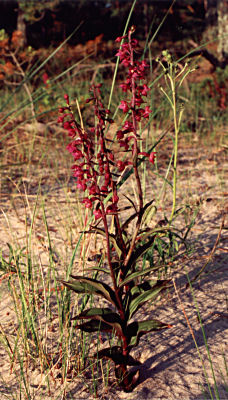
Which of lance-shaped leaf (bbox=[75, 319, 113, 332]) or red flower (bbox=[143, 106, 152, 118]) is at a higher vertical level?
red flower (bbox=[143, 106, 152, 118])

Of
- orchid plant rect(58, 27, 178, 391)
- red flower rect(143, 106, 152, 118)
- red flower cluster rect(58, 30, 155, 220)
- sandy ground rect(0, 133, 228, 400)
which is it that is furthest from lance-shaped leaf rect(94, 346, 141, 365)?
red flower rect(143, 106, 152, 118)

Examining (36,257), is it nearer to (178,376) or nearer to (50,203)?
(50,203)

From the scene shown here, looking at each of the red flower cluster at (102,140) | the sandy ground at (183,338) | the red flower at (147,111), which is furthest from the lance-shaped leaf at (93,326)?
the red flower at (147,111)

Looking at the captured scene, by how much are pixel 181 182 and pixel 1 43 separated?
3.08 meters

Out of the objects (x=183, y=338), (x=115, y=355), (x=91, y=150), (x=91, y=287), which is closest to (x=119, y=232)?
(x=91, y=287)

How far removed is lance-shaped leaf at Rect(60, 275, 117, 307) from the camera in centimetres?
155

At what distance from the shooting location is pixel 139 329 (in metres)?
1.60

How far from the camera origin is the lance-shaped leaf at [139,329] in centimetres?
155

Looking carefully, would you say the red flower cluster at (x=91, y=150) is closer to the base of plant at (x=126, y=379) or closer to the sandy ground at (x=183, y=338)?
the sandy ground at (x=183, y=338)

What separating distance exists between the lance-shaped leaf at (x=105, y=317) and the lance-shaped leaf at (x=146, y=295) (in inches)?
3.0

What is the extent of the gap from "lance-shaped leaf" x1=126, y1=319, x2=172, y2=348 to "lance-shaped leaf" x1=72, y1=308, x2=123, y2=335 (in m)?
0.06

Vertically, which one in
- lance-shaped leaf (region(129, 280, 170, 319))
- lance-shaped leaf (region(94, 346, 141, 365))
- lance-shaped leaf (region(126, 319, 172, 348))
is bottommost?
lance-shaped leaf (region(94, 346, 141, 365))

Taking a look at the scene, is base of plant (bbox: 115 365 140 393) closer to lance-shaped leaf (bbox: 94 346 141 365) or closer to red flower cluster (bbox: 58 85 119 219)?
lance-shaped leaf (bbox: 94 346 141 365)

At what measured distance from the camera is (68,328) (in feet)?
5.60
